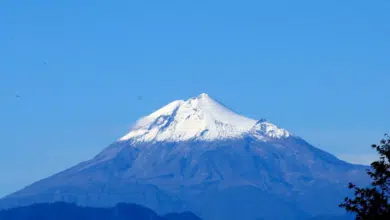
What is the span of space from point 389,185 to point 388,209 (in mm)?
1718

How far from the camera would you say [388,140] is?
47.0 m

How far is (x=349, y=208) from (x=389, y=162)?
2.19 metres

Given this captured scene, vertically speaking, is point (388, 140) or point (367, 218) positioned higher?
point (388, 140)

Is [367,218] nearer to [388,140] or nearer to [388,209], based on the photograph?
[388,209]

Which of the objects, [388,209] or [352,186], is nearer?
[388,209]

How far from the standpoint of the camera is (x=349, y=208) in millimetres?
46406

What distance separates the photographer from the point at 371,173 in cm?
4584

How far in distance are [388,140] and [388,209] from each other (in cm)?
337

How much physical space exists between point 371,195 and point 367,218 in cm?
158

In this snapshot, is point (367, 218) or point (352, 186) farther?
point (352, 186)

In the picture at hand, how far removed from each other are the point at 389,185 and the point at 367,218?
6.80 ft

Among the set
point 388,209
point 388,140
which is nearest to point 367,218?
point 388,209

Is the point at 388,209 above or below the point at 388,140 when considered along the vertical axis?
below

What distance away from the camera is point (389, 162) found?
45969mm
